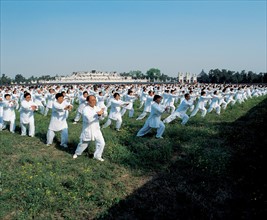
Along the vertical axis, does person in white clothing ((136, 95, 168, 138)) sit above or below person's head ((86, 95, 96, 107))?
below

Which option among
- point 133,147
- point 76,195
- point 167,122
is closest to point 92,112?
point 133,147

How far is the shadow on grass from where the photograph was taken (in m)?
4.53

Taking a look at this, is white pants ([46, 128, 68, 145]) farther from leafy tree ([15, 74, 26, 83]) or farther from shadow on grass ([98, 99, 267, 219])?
leafy tree ([15, 74, 26, 83])

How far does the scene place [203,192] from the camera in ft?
17.2

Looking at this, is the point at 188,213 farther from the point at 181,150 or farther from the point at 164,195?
the point at 181,150

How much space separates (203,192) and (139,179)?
1.41 m

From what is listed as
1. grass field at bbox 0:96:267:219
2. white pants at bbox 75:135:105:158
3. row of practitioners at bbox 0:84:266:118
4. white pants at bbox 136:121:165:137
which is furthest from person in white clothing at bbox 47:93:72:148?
row of practitioners at bbox 0:84:266:118

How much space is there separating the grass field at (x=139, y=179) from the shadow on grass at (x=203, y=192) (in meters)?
0.01

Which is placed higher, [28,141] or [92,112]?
[92,112]

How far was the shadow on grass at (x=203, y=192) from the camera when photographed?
14.9 ft

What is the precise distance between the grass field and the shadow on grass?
0.01 meters

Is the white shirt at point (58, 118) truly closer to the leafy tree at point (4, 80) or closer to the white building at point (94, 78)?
the leafy tree at point (4, 80)

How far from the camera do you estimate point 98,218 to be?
4.45 m

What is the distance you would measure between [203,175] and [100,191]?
7.42 ft
